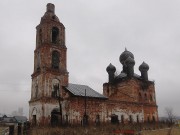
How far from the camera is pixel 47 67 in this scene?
26156mm

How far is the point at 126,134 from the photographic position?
16.9 meters

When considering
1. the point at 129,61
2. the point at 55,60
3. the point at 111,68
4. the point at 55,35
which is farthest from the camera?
the point at 111,68

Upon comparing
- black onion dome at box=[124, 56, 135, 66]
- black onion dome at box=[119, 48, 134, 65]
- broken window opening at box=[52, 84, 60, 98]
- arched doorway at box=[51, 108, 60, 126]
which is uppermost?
black onion dome at box=[119, 48, 134, 65]

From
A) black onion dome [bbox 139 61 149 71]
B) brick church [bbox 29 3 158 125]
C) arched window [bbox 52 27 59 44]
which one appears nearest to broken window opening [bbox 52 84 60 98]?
brick church [bbox 29 3 158 125]

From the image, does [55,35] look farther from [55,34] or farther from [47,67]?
[47,67]

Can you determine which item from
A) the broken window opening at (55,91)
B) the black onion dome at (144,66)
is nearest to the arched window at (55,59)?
the broken window opening at (55,91)

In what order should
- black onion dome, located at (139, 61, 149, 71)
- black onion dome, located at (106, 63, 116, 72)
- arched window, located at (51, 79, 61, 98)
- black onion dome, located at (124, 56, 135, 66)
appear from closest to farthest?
arched window, located at (51, 79, 61, 98) < black onion dome, located at (124, 56, 135, 66) < black onion dome, located at (106, 63, 116, 72) < black onion dome, located at (139, 61, 149, 71)

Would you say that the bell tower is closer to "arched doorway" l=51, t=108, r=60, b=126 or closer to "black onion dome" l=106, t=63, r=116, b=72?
"arched doorway" l=51, t=108, r=60, b=126

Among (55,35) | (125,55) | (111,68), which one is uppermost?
(55,35)

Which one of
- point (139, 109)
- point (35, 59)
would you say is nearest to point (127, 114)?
point (139, 109)

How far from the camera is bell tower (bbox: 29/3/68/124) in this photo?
25.2 meters

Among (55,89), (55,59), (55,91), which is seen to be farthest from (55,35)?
A: (55,91)

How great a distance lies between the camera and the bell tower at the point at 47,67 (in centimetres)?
2517

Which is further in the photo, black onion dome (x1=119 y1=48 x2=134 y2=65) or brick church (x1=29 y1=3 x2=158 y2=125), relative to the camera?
black onion dome (x1=119 y1=48 x2=134 y2=65)
